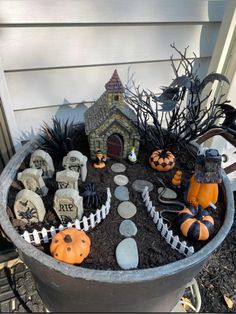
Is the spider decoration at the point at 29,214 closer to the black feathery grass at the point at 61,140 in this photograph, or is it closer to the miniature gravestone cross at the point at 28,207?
the miniature gravestone cross at the point at 28,207

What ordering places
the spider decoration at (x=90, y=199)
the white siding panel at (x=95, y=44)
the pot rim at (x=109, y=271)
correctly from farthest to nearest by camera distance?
the white siding panel at (x=95, y=44) → the spider decoration at (x=90, y=199) → the pot rim at (x=109, y=271)

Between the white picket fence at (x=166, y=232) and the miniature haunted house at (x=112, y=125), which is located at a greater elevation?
the miniature haunted house at (x=112, y=125)

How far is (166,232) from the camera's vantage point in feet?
2.89

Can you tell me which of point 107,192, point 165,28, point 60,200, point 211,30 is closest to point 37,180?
point 60,200

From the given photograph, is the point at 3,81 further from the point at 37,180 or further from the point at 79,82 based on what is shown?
the point at 37,180

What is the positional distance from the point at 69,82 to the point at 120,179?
0.53 meters

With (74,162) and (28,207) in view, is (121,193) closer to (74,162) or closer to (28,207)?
(74,162)

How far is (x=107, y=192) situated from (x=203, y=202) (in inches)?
14.0

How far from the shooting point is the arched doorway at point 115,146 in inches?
43.8

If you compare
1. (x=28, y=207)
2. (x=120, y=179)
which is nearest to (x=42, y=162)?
(x=28, y=207)

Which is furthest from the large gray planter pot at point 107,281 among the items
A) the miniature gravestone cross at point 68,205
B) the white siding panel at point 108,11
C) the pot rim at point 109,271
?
the white siding panel at point 108,11

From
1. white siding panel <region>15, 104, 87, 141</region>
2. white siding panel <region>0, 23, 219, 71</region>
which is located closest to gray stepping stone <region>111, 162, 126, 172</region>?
white siding panel <region>15, 104, 87, 141</region>

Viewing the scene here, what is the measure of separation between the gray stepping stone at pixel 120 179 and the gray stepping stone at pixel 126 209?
11 centimetres

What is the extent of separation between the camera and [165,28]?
3.96 ft
